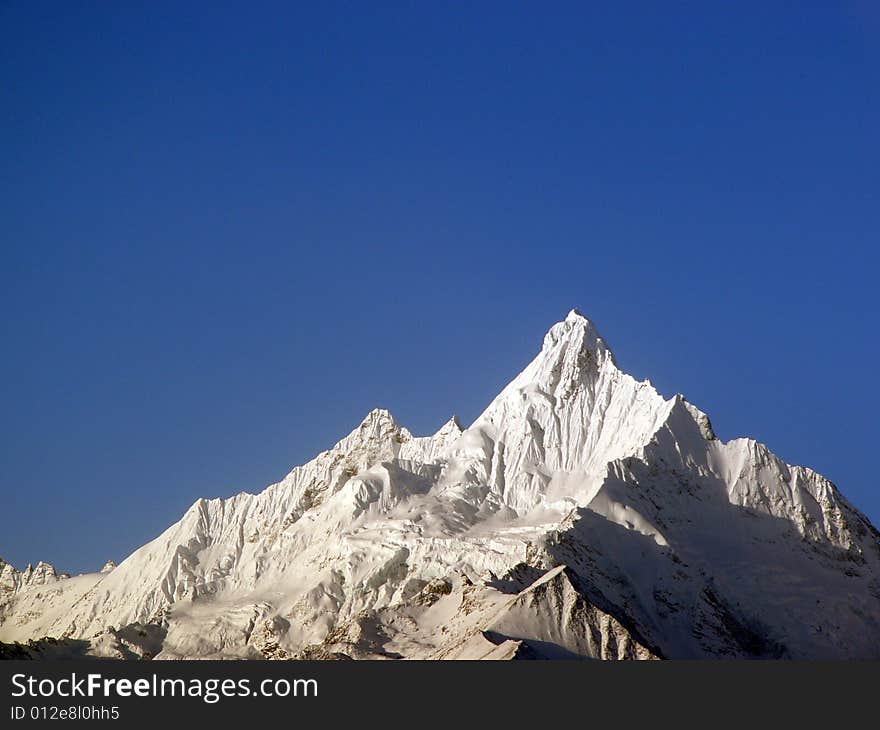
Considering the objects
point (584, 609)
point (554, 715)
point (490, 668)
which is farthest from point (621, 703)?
point (584, 609)

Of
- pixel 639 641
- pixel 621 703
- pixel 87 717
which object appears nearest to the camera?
pixel 87 717

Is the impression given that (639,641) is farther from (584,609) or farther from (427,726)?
(427,726)

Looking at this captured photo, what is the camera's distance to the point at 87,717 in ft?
429

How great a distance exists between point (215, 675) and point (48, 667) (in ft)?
59.1

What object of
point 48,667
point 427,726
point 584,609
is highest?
point 584,609

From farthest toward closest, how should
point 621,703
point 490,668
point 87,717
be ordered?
point 490,668 < point 621,703 < point 87,717

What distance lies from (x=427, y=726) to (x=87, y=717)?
1016 inches

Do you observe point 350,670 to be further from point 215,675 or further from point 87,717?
point 87,717

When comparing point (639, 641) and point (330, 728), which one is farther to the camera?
point (639, 641)

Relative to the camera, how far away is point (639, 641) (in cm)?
19500

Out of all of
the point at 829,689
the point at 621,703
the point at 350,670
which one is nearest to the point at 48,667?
the point at 350,670

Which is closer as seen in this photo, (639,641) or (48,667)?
(48,667)

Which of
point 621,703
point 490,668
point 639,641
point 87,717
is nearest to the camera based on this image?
point 87,717

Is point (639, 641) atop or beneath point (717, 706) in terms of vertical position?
atop
